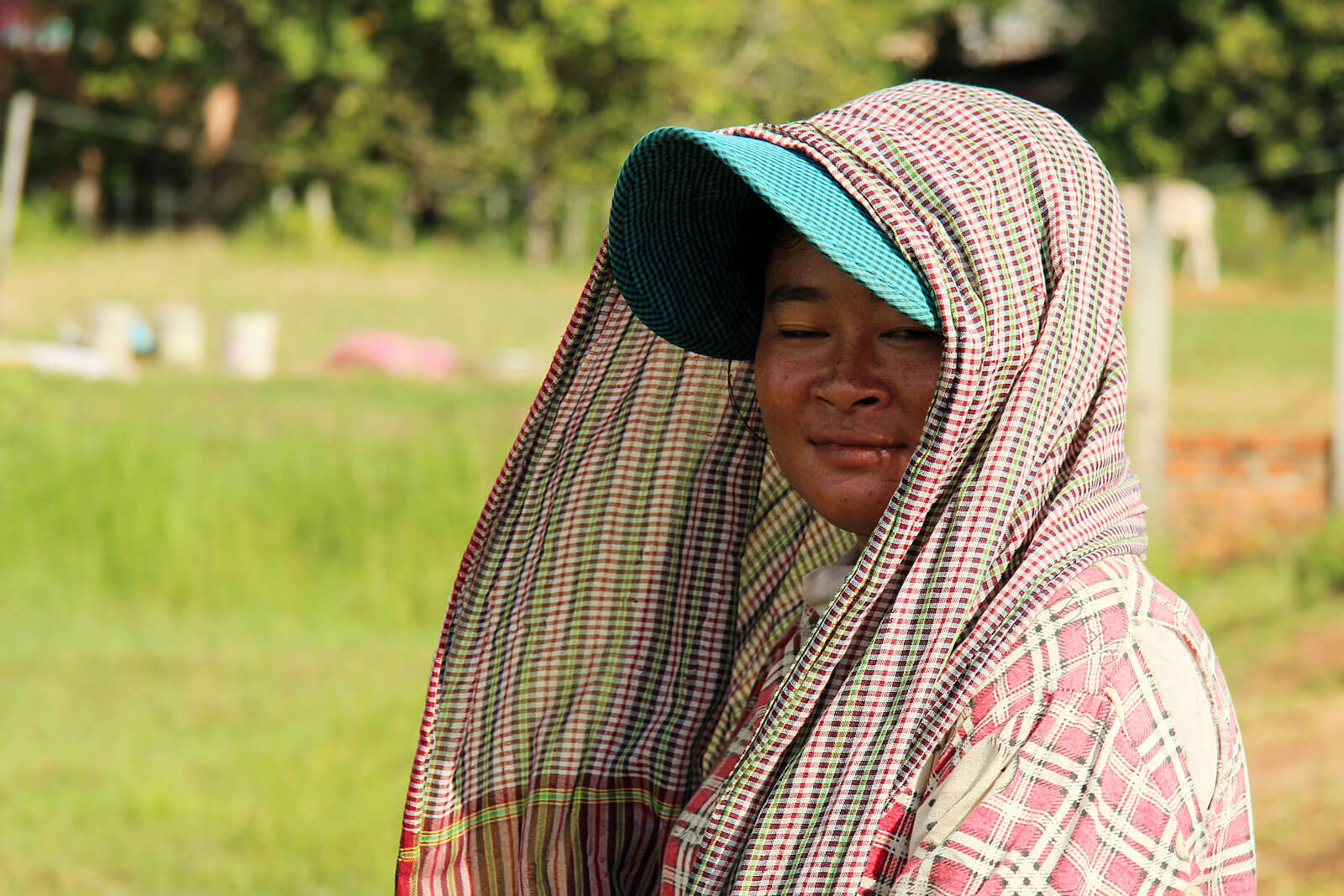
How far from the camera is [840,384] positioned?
1350 mm

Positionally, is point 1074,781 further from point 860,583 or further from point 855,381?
point 855,381

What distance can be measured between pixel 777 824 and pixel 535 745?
Answer: 46cm

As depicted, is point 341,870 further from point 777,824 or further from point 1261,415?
point 1261,415

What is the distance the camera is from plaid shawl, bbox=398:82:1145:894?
3.90 ft

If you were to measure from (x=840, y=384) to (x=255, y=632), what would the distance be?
5.13 m

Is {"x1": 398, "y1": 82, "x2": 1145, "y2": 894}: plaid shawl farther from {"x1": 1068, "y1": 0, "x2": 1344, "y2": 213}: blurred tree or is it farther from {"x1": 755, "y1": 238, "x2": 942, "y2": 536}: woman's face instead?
{"x1": 1068, "y1": 0, "x2": 1344, "y2": 213}: blurred tree

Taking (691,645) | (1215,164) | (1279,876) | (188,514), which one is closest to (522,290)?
(188,514)

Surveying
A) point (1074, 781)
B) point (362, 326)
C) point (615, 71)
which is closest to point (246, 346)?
point (362, 326)

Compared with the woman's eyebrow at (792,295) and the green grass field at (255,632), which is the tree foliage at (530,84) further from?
the woman's eyebrow at (792,295)

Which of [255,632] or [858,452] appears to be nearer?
[858,452]

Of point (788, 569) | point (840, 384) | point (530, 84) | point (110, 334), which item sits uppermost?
point (530, 84)

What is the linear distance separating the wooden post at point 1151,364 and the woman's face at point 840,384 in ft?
18.5

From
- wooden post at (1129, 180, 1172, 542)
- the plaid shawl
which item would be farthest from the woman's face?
wooden post at (1129, 180, 1172, 542)

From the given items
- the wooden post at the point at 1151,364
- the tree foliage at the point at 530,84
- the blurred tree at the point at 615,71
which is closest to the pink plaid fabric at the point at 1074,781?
the wooden post at the point at 1151,364
